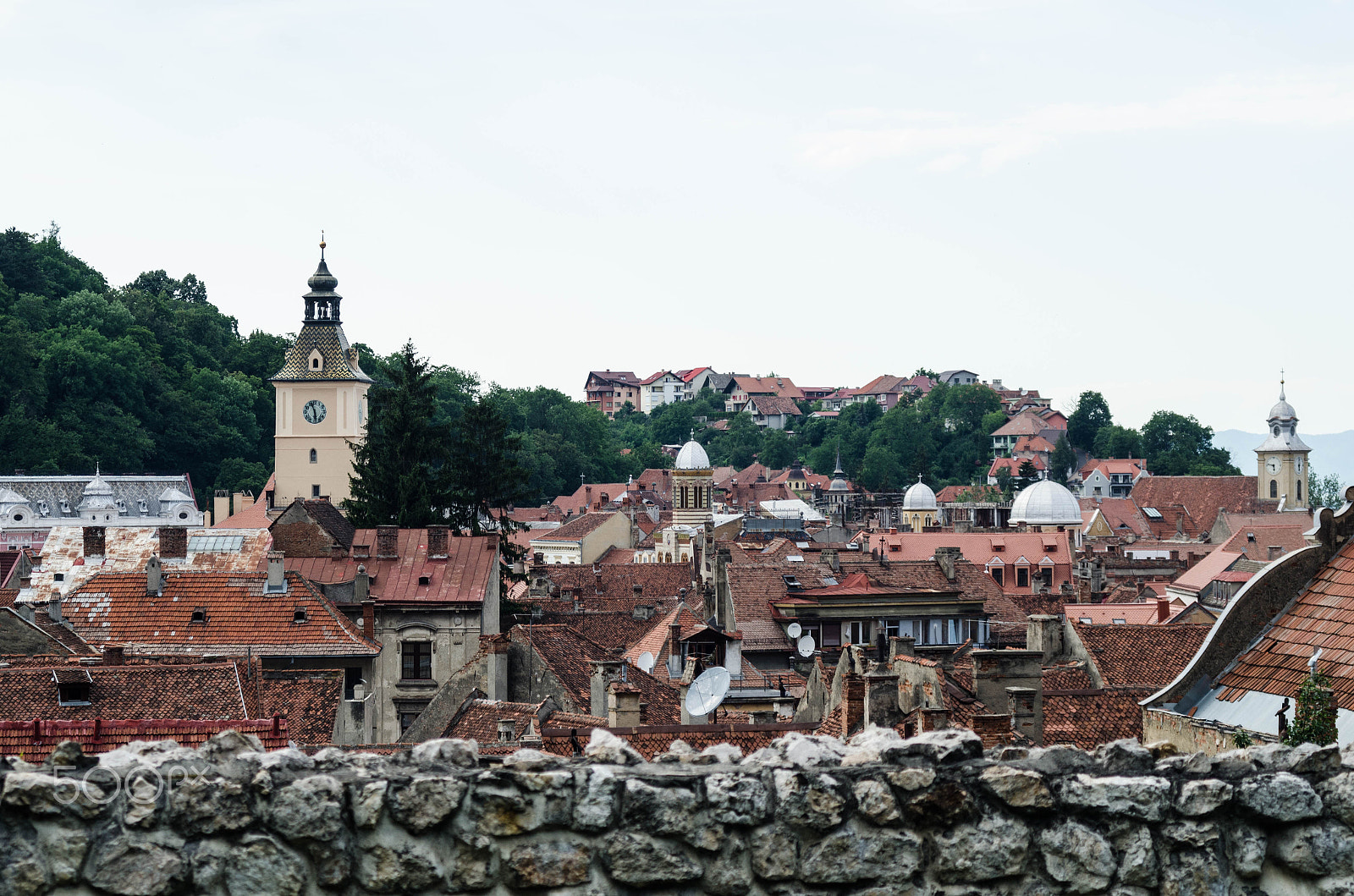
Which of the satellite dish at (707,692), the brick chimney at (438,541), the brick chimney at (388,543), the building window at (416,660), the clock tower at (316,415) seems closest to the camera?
the satellite dish at (707,692)

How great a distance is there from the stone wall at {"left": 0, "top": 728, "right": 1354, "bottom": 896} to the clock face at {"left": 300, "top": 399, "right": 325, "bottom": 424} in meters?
88.0

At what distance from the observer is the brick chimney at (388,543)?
41.0 metres

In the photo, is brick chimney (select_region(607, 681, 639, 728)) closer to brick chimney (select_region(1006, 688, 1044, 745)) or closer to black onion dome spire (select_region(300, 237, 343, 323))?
brick chimney (select_region(1006, 688, 1044, 745))

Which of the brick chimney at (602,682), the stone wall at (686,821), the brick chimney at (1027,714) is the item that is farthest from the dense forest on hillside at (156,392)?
the stone wall at (686,821)

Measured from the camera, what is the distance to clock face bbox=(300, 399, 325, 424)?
3575 inches

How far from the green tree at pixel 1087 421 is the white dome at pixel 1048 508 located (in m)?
93.2

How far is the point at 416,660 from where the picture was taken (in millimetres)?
38188

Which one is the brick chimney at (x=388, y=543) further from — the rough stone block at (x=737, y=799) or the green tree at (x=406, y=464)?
the rough stone block at (x=737, y=799)

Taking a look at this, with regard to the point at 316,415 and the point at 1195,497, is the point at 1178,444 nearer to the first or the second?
the point at 1195,497

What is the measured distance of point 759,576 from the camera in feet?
137

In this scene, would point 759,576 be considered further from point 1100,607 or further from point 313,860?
point 313,860

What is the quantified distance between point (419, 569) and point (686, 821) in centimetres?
3652

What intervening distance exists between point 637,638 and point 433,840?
35269 millimetres

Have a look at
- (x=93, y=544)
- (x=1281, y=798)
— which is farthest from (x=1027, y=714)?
(x=93, y=544)
